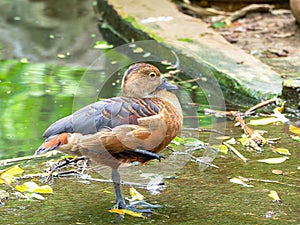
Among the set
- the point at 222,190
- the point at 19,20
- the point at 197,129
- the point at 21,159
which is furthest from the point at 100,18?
the point at 222,190

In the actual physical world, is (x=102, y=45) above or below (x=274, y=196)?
below

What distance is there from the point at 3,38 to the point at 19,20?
0.95 meters

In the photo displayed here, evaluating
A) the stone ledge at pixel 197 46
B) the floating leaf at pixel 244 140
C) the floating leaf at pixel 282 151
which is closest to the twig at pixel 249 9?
the stone ledge at pixel 197 46

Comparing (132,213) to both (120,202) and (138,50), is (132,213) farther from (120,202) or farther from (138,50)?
(138,50)

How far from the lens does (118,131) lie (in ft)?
11.8

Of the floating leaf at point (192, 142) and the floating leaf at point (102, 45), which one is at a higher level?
the floating leaf at point (192, 142)

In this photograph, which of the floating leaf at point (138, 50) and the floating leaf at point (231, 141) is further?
the floating leaf at point (138, 50)

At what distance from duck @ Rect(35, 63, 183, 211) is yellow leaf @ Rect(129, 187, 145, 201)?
187 millimetres

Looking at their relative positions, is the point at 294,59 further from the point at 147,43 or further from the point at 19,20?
the point at 19,20

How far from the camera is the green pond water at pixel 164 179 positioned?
3.63 metres

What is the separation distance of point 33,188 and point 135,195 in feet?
1.94

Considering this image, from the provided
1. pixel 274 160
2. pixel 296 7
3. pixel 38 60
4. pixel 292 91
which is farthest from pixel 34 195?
pixel 296 7

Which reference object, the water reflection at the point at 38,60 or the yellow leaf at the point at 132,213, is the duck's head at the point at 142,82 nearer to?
the yellow leaf at the point at 132,213

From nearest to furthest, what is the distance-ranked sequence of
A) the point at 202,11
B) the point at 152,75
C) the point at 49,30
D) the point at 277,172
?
the point at 152,75 < the point at 277,172 < the point at 49,30 < the point at 202,11
